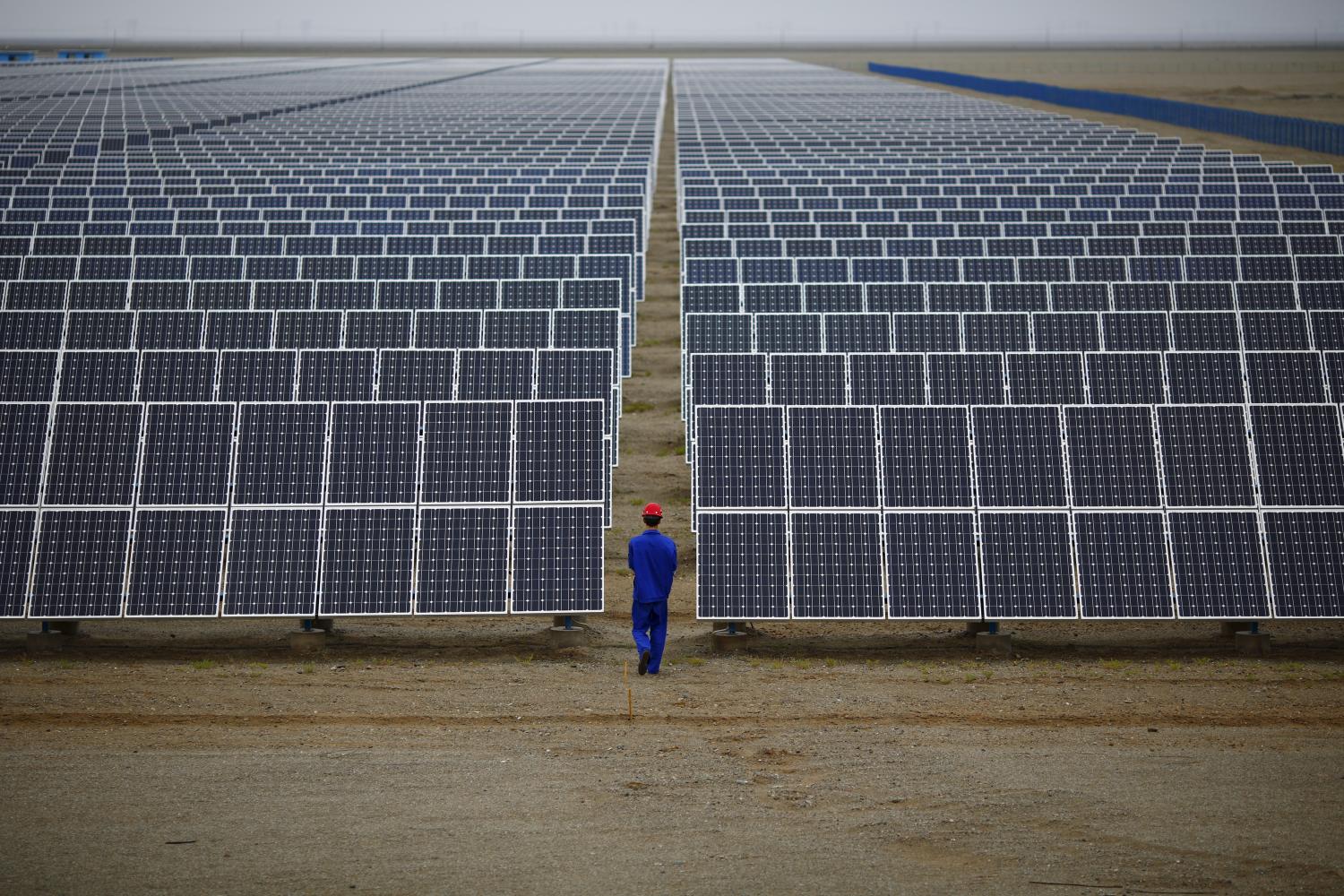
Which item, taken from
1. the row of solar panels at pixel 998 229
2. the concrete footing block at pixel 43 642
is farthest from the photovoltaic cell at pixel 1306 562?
the row of solar panels at pixel 998 229

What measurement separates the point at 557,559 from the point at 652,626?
3.93ft

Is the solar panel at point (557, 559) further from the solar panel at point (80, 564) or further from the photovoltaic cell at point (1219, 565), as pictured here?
the photovoltaic cell at point (1219, 565)

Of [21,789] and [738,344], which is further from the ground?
[738,344]

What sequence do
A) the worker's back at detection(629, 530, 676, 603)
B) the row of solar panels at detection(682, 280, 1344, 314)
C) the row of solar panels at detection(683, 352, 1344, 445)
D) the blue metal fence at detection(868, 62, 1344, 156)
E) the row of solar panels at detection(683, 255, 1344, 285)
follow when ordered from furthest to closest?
the blue metal fence at detection(868, 62, 1344, 156) → the row of solar panels at detection(683, 255, 1344, 285) → the row of solar panels at detection(682, 280, 1344, 314) → the row of solar panels at detection(683, 352, 1344, 445) → the worker's back at detection(629, 530, 676, 603)

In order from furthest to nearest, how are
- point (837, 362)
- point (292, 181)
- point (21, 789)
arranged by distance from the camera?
point (292, 181) < point (837, 362) < point (21, 789)

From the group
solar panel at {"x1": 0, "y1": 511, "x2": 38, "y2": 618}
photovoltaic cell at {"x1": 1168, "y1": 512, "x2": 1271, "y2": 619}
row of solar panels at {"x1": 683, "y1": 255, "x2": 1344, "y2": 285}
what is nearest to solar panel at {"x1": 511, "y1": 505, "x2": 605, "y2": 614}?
solar panel at {"x1": 0, "y1": 511, "x2": 38, "y2": 618}

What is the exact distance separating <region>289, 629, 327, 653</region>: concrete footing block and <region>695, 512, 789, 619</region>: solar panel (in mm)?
3506

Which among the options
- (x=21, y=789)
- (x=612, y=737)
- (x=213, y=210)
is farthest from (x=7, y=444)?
(x=213, y=210)

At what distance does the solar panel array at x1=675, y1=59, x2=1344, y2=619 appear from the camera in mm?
11891

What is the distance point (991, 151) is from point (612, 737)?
127 ft

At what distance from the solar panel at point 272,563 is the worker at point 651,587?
→ 2940 millimetres

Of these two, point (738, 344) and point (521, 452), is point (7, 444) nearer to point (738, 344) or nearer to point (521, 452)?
point (521, 452)

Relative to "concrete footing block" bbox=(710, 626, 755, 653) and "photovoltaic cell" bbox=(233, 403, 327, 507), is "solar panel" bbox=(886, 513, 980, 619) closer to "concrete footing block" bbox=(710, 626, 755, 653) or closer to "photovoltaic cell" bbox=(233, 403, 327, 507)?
"concrete footing block" bbox=(710, 626, 755, 653)

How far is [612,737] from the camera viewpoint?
32.7 feet
